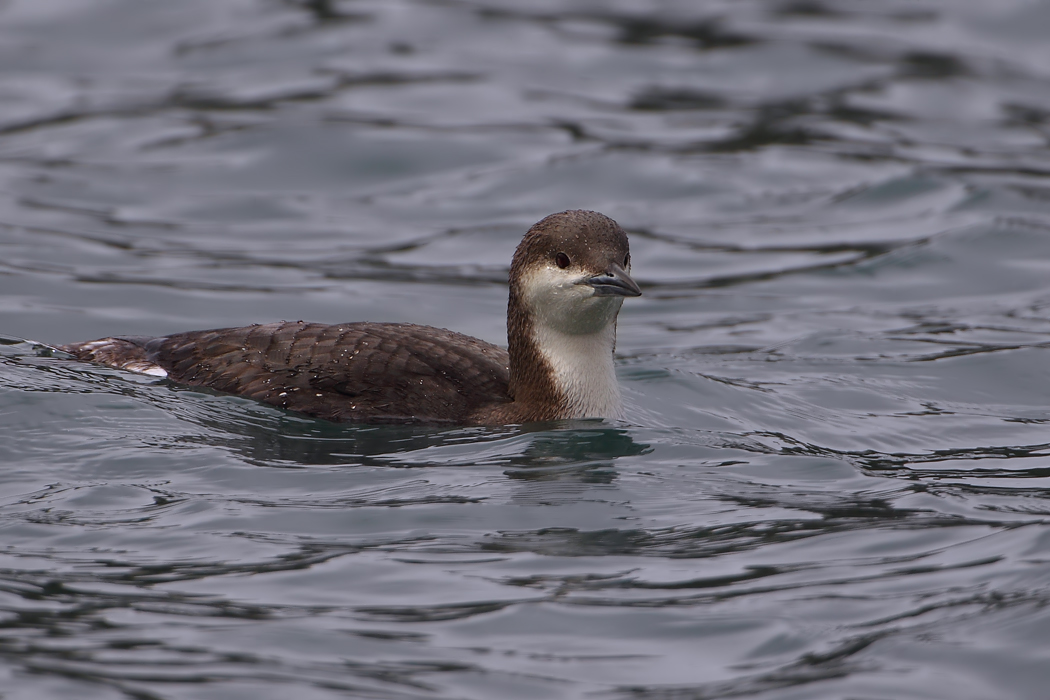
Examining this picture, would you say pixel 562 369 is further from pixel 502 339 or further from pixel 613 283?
pixel 502 339

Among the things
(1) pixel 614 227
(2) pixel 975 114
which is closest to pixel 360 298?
(1) pixel 614 227

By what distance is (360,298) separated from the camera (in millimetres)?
11094

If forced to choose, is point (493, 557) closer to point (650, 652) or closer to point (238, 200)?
point (650, 652)

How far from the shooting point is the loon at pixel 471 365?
7.41 m

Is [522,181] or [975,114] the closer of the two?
[522,181]

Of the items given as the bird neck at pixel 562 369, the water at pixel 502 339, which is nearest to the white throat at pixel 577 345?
the bird neck at pixel 562 369

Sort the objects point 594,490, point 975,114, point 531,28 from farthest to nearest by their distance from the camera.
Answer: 1. point 531,28
2. point 975,114
3. point 594,490

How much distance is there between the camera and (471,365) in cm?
795

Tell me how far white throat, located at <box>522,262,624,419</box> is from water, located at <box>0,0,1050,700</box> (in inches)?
8.7

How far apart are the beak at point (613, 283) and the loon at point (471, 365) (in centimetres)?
13

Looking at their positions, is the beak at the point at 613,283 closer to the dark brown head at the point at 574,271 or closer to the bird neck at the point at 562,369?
the dark brown head at the point at 574,271

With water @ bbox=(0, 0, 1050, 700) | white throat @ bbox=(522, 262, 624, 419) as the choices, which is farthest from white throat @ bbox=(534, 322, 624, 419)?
water @ bbox=(0, 0, 1050, 700)

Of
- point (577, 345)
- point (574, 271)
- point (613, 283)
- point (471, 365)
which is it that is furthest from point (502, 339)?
point (613, 283)

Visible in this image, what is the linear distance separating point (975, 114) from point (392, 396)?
10168 millimetres
